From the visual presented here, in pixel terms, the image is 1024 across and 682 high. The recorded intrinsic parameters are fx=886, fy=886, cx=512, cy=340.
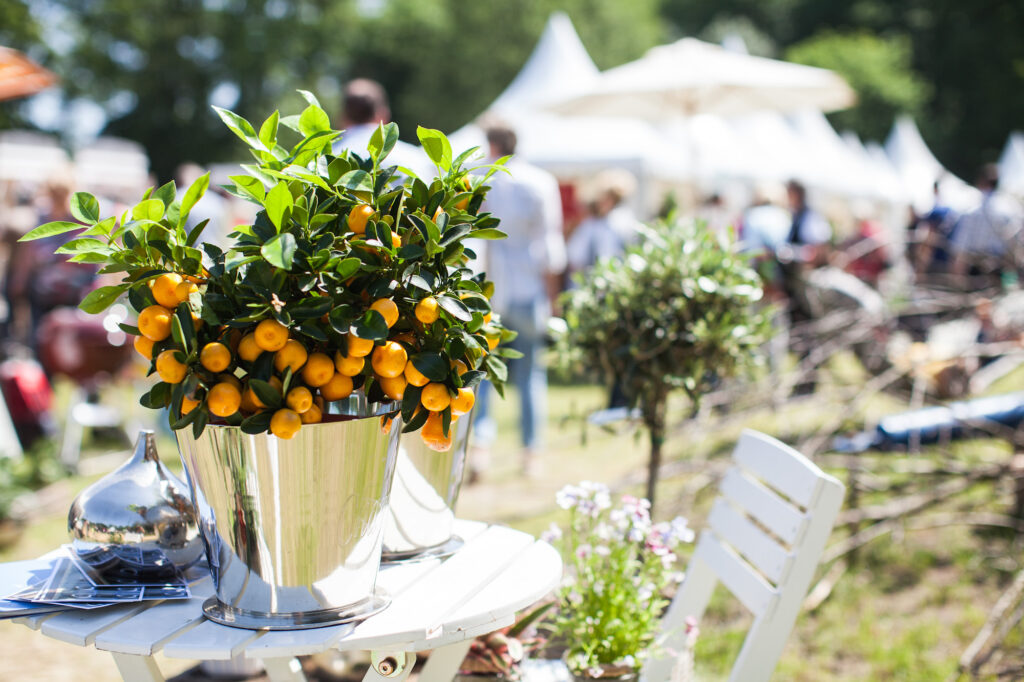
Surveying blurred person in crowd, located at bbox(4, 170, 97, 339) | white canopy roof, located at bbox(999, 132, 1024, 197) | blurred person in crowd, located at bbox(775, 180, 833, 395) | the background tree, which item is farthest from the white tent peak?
the background tree

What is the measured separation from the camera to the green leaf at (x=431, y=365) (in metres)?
1.22

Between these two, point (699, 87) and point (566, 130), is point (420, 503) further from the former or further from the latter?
point (566, 130)

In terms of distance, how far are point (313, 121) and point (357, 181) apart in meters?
0.13

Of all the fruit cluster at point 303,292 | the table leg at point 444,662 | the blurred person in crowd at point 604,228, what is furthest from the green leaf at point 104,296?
the blurred person in crowd at point 604,228

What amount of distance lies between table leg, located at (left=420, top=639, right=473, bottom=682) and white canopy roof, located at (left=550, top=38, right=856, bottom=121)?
231 inches

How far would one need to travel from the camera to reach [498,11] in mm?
31938

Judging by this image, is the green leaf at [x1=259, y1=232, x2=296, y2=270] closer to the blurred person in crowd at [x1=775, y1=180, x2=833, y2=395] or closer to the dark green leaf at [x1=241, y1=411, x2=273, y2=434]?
the dark green leaf at [x1=241, y1=411, x2=273, y2=434]

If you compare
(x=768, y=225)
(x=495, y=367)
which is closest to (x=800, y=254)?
(x=768, y=225)

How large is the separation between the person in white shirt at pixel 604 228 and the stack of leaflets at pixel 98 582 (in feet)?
17.0

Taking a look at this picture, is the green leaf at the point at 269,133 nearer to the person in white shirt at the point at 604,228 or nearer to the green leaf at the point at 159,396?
the green leaf at the point at 159,396

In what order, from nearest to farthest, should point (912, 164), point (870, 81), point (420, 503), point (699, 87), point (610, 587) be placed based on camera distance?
point (420, 503) < point (610, 587) < point (699, 87) < point (912, 164) < point (870, 81)

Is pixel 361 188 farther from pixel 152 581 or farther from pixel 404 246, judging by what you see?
pixel 152 581

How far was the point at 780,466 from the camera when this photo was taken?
194cm

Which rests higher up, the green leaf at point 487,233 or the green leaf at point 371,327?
the green leaf at point 487,233
